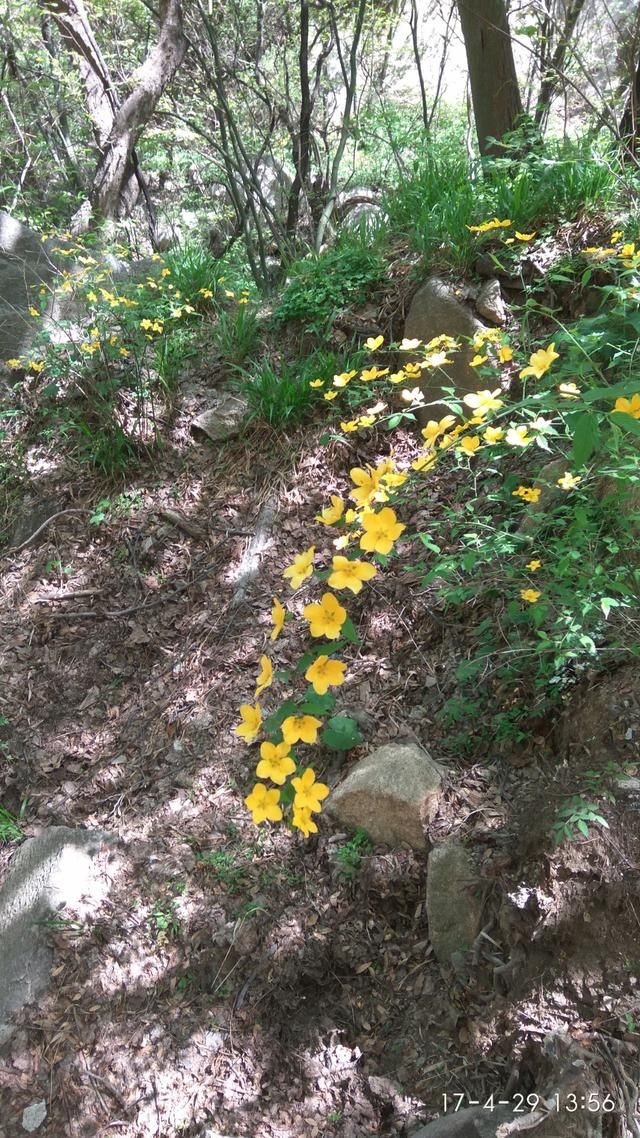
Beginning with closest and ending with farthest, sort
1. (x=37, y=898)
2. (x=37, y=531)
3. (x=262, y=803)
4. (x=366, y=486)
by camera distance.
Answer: (x=262, y=803), (x=366, y=486), (x=37, y=898), (x=37, y=531)

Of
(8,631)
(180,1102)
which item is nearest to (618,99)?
(8,631)

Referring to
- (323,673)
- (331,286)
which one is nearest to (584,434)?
(323,673)

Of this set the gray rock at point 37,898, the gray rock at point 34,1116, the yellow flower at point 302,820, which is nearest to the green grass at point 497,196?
the yellow flower at point 302,820

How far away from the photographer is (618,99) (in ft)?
15.0

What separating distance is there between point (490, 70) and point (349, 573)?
3675 mm

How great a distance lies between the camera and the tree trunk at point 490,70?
3.39 m

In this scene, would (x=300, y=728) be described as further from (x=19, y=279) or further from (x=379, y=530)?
(x=19, y=279)

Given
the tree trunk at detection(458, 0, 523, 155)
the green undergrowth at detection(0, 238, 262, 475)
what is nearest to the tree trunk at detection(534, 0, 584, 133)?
the tree trunk at detection(458, 0, 523, 155)

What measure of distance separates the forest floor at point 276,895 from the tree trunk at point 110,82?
395cm

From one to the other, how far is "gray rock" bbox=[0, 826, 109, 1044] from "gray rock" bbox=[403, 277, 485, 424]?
7.06 feet

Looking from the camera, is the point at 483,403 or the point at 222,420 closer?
the point at 483,403

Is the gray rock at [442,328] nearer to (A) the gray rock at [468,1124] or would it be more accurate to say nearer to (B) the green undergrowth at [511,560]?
(B) the green undergrowth at [511,560]

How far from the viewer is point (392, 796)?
70.9 inches

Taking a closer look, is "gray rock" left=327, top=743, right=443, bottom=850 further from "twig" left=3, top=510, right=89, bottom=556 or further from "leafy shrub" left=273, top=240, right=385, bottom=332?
"leafy shrub" left=273, top=240, right=385, bottom=332
